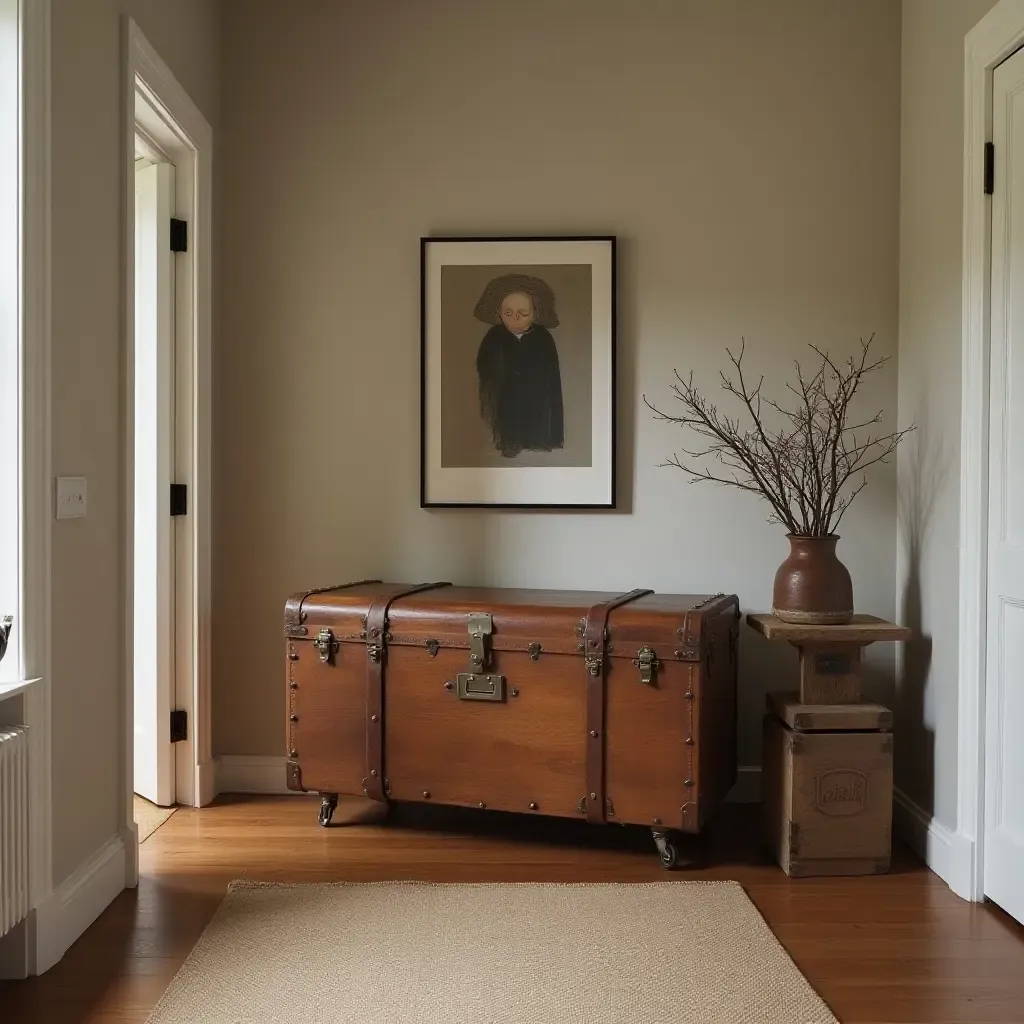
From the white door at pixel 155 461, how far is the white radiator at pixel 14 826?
1264mm

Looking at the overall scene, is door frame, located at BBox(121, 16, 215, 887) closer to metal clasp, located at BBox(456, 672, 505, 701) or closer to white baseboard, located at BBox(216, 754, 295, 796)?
white baseboard, located at BBox(216, 754, 295, 796)

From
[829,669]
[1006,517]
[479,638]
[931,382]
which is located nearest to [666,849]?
[829,669]

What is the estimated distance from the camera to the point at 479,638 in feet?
9.95

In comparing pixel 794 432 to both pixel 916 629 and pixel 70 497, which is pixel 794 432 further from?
pixel 70 497

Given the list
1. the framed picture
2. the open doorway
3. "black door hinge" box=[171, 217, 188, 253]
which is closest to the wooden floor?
the open doorway

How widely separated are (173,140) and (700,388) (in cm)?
194

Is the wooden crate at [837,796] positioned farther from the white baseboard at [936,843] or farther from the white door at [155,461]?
the white door at [155,461]

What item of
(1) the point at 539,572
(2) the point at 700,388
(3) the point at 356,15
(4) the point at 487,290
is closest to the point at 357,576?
(1) the point at 539,572

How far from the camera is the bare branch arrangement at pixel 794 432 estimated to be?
3443 mm

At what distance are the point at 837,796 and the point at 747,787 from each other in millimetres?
676

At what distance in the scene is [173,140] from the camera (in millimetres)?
3320

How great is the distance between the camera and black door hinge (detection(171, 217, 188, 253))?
3.41 metres

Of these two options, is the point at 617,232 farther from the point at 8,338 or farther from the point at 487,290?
the point at 8,338

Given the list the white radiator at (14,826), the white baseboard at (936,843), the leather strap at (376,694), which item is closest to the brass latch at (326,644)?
the leather strap at (376,694)
